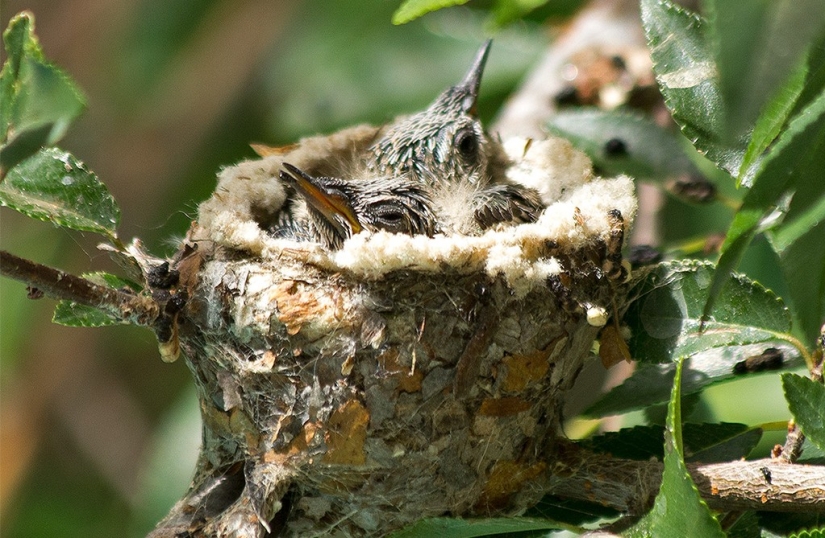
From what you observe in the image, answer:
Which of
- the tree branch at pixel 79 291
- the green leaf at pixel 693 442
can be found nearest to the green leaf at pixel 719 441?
the green leaf at pixel 693 442

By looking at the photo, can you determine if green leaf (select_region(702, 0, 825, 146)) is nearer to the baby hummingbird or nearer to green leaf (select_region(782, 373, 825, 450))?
green leaf (select_region(782, 373, 825, 450))

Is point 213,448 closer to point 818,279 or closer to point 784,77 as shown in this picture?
point 818,279

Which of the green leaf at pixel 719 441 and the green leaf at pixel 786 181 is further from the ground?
the green leaf at pixel 786 181

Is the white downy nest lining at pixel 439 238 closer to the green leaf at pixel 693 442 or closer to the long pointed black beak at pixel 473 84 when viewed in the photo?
the green leaf at pixel 693 442

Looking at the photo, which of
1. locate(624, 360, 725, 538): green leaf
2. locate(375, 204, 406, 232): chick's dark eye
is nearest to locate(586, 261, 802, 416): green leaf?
locate(624, 360, 725, 538): green leaf

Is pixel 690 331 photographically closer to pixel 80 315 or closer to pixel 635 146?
pixel 635 146

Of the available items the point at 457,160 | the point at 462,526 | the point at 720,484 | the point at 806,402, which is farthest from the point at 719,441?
the point at 457,160
